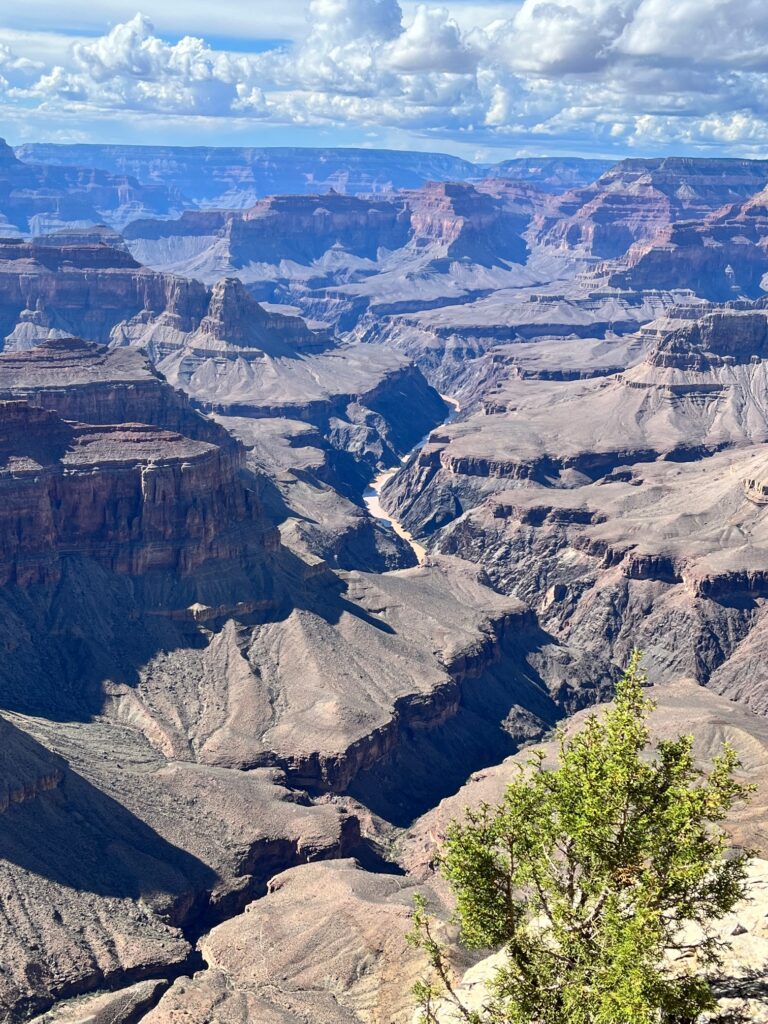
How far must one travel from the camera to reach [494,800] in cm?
9712

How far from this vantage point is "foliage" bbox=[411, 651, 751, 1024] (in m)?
36.1

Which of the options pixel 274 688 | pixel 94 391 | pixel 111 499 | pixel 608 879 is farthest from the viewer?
pixel 94 391

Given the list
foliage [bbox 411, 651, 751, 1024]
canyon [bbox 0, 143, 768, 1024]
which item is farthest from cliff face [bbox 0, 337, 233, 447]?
foliage [bbox 411, 651, 751, 1024]

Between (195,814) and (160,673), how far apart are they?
2509 centimetres

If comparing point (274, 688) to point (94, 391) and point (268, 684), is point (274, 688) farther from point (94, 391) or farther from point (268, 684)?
point (94, 391)

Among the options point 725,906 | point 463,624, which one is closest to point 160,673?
point 463,624

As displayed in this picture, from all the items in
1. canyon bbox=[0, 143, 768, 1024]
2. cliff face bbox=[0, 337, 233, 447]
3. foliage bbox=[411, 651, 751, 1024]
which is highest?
foliage bbox=[411, 651, 751, 1024]

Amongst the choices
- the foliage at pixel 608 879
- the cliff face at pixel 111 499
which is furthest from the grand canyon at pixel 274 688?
the foliage at pixel 608 879

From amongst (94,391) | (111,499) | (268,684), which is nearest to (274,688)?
(268,684)

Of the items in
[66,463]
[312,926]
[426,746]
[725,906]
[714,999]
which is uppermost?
[725,906]

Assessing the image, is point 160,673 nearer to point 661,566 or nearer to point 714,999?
point 661,566

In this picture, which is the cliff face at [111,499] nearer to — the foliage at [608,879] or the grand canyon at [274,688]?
the grand canyon at [274,688]

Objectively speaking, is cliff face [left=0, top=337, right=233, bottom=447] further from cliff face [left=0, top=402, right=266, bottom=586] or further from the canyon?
cliff face [left=0, top=402, right=266, bottom=586]

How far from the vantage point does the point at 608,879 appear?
38.5 m
